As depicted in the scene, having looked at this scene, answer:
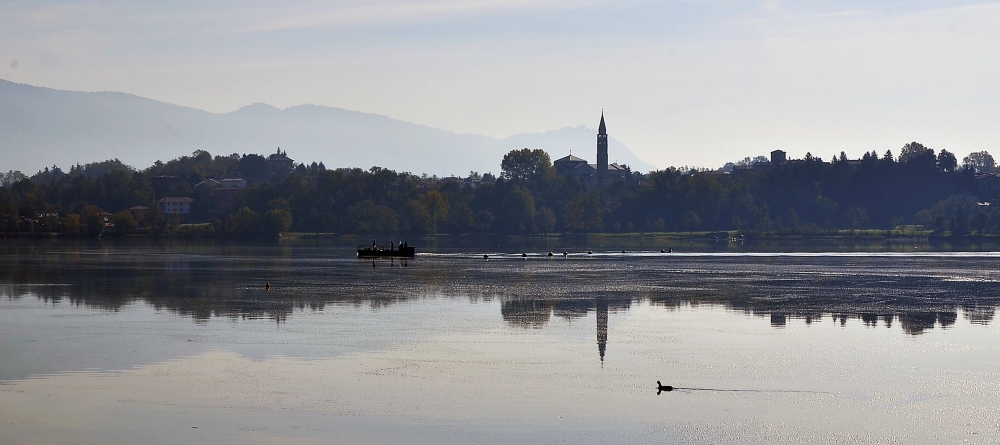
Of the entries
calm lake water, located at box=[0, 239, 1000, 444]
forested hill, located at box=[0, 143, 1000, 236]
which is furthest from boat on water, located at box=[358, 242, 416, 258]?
forested hill, located at box=[0, 143, 1000, 236]

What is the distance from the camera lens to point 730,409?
22281 mm

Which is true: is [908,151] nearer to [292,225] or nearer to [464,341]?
[292,225]

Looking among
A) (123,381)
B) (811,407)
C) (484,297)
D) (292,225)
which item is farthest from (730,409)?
(292,225)

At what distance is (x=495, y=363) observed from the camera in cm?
2780

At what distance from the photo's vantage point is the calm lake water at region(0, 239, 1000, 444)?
2077cm

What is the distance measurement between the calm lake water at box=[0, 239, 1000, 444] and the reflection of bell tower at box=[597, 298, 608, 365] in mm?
117

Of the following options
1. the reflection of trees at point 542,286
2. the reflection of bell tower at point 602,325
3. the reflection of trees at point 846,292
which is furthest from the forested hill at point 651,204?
the reflection of bell tower at point 602,325

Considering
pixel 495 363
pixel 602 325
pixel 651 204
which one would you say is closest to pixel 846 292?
pixel 602 325

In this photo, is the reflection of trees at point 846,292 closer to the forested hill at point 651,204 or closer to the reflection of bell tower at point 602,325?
the reflection of bell tower at point 602,325

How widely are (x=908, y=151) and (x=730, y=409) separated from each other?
179222mm

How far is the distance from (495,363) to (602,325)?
8979 millimetres

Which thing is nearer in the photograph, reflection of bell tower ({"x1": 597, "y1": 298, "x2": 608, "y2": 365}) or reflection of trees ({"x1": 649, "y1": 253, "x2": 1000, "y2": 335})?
reflection of bell tower ({"x1": 597, "y1": 298, "x2": 608, "y2": 365})

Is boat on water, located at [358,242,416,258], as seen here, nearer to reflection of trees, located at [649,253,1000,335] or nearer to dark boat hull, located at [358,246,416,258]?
dark boat hull, located at [358,246,416,258]

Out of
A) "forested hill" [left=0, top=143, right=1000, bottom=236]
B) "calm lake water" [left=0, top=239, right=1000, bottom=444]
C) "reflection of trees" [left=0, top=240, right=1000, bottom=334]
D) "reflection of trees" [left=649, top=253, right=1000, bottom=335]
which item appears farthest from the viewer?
"forested hill" [left=0, top=143, right=1000, bottom=236]
